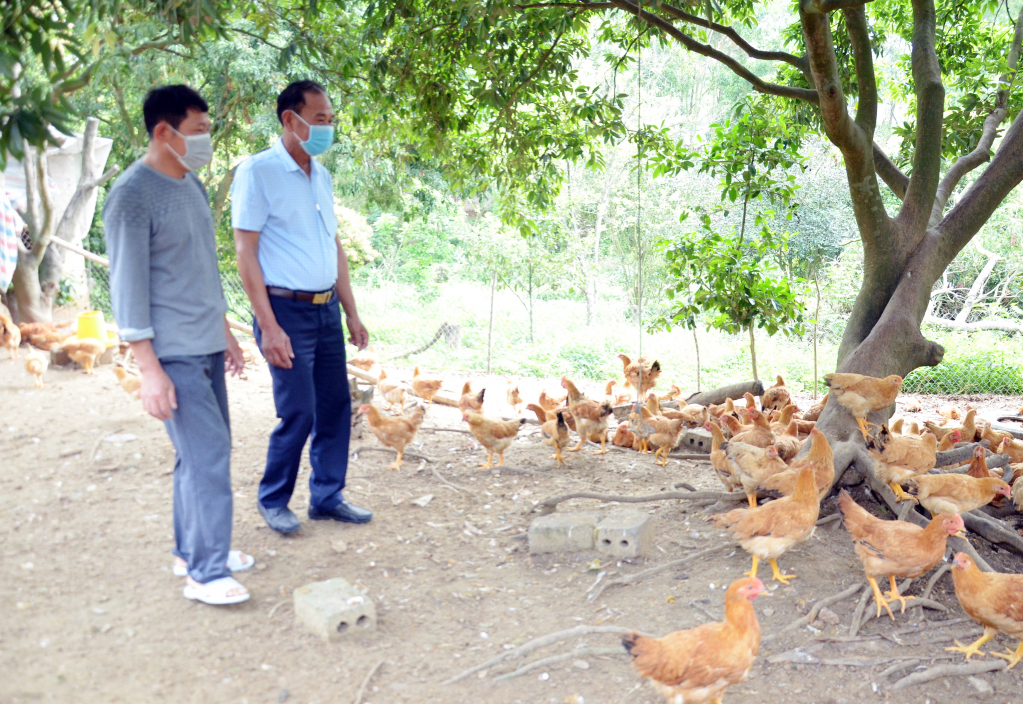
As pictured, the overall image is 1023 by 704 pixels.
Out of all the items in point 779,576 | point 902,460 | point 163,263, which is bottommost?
point 779,576

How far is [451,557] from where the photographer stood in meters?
3.98

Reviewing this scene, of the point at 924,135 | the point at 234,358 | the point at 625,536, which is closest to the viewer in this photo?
the point at 234,358

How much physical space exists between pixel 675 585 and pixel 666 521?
0.88 meters

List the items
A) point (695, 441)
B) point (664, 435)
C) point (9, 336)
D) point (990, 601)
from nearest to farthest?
point (990, 601), point (664, 435), point (695, 441), point (9, 336)

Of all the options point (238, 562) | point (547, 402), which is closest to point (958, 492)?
point (238, 562)

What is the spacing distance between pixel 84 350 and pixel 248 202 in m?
5.10

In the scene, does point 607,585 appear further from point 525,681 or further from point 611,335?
point 611,335

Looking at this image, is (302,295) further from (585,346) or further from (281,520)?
(585,346)

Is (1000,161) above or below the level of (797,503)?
above

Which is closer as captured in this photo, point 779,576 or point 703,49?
point 779,576

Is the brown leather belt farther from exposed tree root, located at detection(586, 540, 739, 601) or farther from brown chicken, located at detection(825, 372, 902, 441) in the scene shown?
brown chicken, located at detection(825, 372, 902, 441)

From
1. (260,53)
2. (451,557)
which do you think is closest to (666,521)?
(451,557)

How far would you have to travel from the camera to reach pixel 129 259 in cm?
284

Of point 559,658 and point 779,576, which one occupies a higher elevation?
point 779,576
